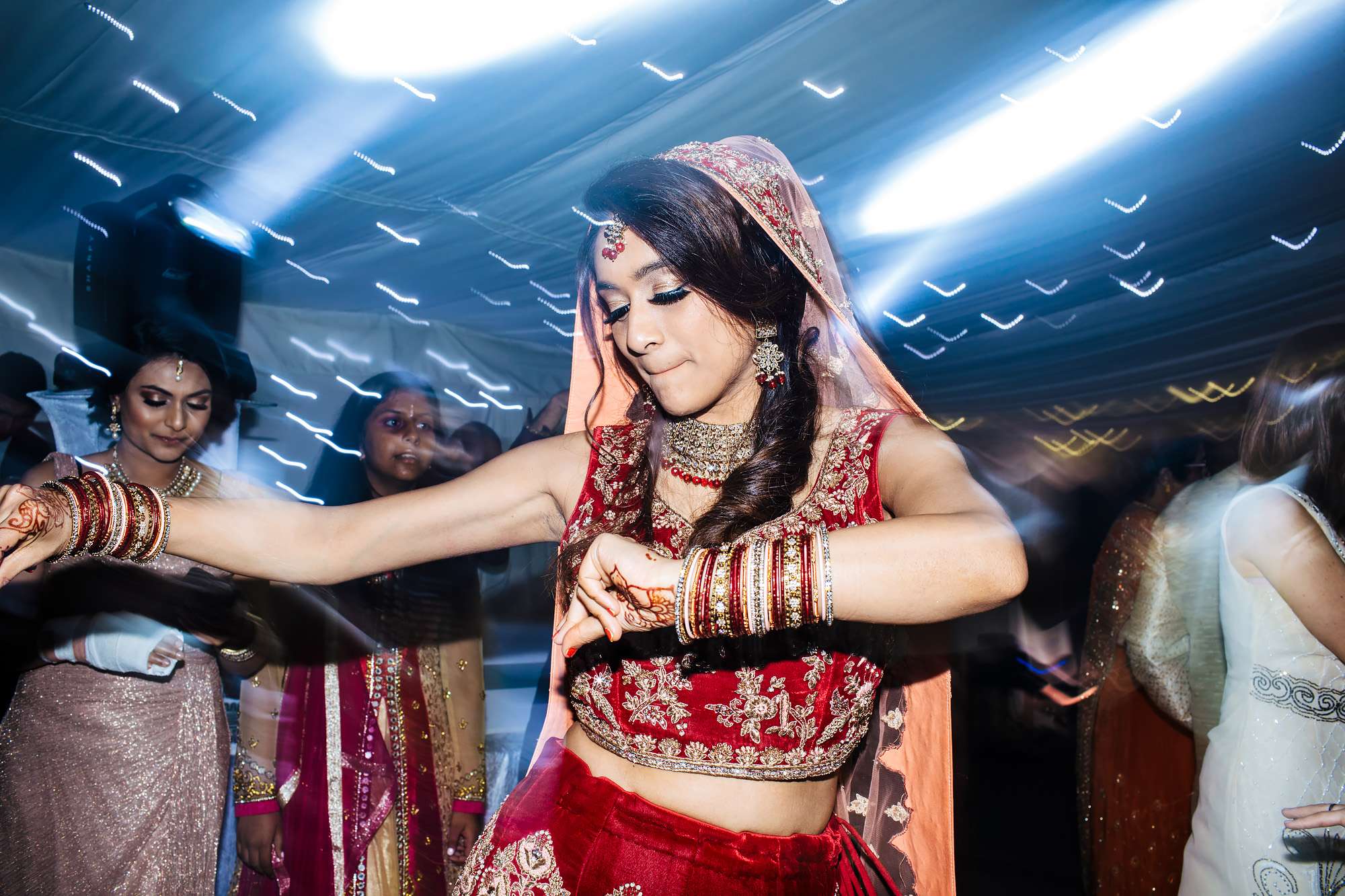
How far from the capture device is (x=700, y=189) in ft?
4.16

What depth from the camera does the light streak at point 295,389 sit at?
76.9 inches

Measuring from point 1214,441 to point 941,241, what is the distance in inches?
23.6

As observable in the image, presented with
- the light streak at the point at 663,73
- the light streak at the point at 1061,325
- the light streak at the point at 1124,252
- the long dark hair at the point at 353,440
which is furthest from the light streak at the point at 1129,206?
the long dark hair at the point at 353,440

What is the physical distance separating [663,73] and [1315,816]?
1741 millimetres

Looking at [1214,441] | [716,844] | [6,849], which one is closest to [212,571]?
[6,849]

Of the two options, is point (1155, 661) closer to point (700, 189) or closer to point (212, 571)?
point (700, 189)

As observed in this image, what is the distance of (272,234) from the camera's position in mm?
1843

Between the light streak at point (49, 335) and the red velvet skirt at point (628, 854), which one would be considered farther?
the light streak at point (49, 335)

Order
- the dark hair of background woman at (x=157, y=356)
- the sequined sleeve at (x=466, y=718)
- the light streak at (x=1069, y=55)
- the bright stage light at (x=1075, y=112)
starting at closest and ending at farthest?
1. the bright stage light at (x=1075, y=112)
2. the light streak at (x=1069, y=55)
3. the dark hair of background woman at (x=157, y=356)
4. the sequined sleeve at (x=466, y=718)

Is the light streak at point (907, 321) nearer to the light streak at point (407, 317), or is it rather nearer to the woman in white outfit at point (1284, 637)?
the woman in white outfit at point (1284, 637)

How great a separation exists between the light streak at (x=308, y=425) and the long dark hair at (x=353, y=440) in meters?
0.02

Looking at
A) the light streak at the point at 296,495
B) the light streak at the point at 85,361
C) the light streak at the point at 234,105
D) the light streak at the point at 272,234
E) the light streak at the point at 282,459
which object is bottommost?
the light streak at the point at 296,495

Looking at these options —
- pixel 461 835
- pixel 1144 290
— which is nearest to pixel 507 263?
pixel 1144 290

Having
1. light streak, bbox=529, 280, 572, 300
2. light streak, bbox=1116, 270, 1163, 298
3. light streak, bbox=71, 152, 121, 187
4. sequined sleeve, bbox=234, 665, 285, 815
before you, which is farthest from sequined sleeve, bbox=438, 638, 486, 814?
light streak, bbox=1116, 270, 1163, 298
